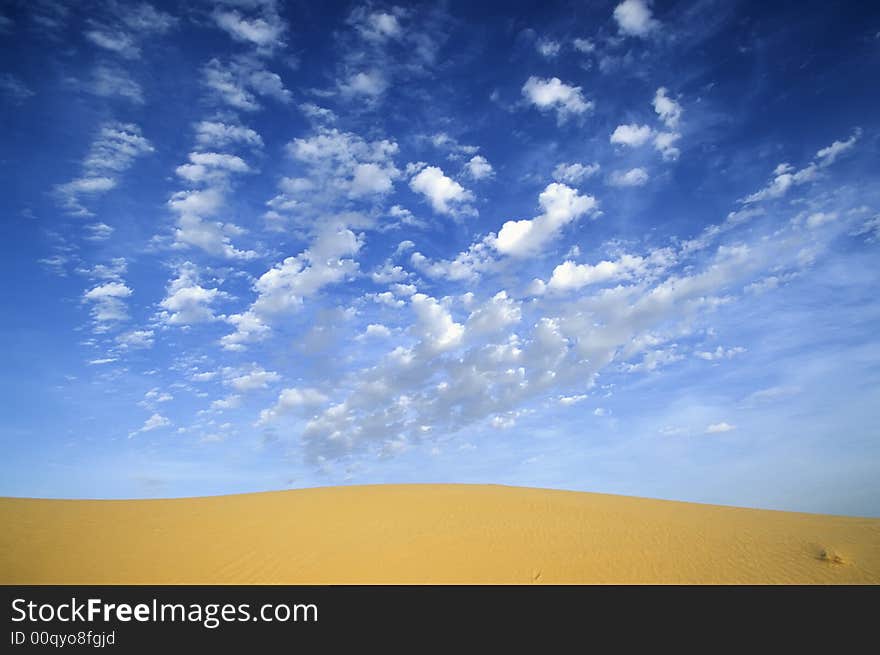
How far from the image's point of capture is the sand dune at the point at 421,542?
49.4 ft

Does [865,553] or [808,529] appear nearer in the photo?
[865,553]

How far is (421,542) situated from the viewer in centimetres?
1786

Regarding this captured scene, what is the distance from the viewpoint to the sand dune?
15.1 meters
